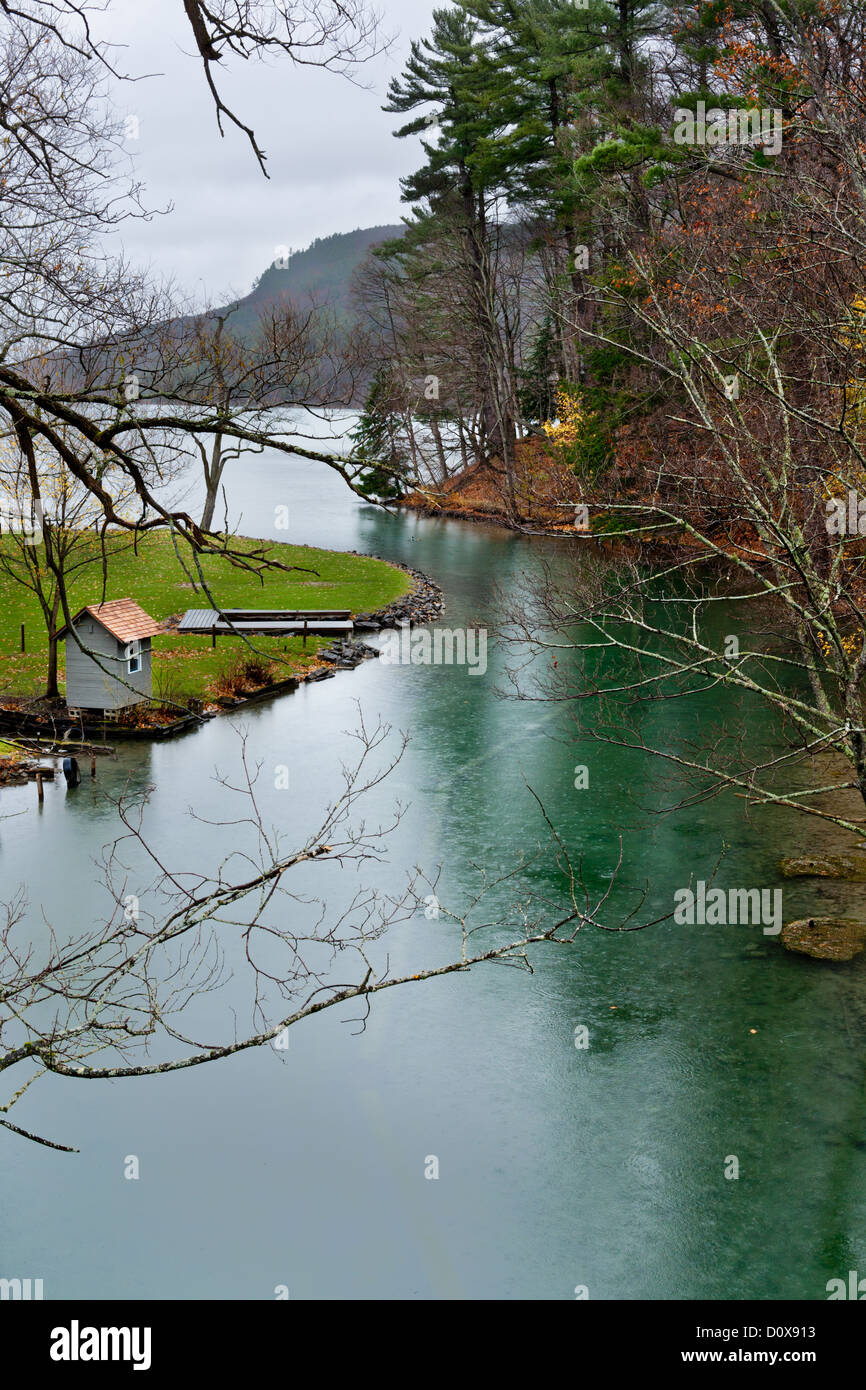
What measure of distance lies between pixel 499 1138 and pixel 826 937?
4.96m

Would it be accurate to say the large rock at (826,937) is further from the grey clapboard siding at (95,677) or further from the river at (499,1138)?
the grey clapboard siding at (95,677)

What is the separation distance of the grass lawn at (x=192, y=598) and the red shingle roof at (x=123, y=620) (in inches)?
50.5

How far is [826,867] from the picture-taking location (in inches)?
585

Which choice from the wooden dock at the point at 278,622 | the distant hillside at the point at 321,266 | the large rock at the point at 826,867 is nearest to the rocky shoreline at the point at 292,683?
the wooden dock at the point at 278,622

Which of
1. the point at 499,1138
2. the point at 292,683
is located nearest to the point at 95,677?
the point at 292,683

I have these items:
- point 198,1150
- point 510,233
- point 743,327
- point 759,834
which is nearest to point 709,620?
point 743,327

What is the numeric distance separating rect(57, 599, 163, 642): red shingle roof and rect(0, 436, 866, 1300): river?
5.89 m

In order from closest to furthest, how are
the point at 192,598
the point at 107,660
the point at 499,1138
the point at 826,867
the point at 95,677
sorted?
the point at 499,1138
the point at 826,867
the point at 107,660
the point at 95,677
the point at 192,598

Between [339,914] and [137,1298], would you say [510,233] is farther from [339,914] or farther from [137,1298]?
[137,1298]

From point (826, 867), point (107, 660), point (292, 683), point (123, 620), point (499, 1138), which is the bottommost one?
point (499, 1138)

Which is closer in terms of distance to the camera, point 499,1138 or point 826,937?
point 499,1138

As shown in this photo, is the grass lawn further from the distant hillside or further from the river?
the distant hillside

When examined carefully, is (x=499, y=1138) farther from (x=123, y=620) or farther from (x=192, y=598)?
(x=192, y=598)
